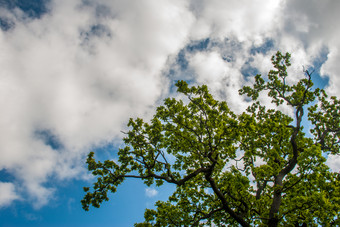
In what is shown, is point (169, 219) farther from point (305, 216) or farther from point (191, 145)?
point (305, 216)

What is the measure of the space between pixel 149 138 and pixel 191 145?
3516mm

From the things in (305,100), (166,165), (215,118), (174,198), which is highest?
(305,100)

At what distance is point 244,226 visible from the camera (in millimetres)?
13344

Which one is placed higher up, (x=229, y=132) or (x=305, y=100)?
(x=305, y=100)

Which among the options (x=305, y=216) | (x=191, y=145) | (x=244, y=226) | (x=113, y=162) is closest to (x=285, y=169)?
(x=305, y=216)

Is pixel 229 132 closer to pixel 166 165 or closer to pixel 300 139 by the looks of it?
pixel 166 165

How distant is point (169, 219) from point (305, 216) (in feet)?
32.5

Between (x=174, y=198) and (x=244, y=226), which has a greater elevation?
(x=174, y=198)

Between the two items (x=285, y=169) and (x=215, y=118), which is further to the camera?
(x=285, y=169)

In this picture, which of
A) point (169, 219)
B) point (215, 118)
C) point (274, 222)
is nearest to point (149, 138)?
point (215, 118)

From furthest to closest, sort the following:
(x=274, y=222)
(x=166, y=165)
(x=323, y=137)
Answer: (x=323, y=137) → (x=166, y=165) → (x=274, y=222)

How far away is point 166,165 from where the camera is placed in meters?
14.7

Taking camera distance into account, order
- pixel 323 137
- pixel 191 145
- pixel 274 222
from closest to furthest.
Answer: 1. pixel 274 222
2. pixel 191 145
3. pixel 323 137

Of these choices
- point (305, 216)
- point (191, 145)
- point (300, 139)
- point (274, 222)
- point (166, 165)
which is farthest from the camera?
point (300, 139)
